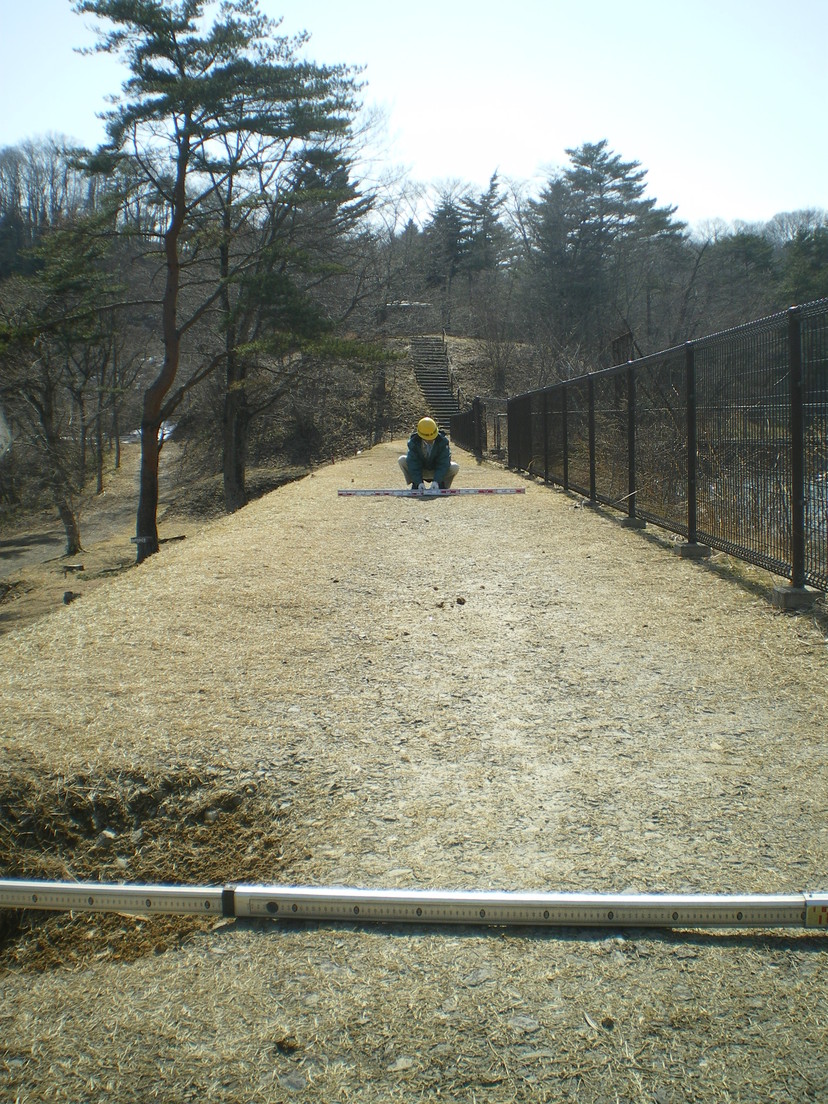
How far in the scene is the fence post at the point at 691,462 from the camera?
8.79 m

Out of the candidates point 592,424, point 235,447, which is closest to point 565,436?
point 592,424

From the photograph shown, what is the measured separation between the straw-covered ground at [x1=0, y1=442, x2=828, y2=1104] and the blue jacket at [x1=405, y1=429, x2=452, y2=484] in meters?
8.61

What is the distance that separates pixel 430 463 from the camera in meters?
16.5

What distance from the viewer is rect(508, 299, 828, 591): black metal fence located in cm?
645

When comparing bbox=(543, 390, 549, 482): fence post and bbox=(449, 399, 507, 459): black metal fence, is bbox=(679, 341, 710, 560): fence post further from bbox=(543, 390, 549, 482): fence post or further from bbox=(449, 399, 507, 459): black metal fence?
bbox=(449, 399, 507, 459): black metal fence

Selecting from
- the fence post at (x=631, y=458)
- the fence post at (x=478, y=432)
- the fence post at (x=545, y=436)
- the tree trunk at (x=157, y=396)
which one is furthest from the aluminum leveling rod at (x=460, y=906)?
the fence post at (x=478, y=432)

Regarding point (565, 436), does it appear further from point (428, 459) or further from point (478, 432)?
point (478, 432)

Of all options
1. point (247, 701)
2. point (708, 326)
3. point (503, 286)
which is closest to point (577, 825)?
point (247, 701)

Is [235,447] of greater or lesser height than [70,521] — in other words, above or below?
above

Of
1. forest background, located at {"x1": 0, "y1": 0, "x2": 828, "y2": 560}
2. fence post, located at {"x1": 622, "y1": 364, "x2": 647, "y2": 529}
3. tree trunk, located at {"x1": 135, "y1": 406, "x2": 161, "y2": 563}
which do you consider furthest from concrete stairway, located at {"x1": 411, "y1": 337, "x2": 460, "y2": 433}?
fence post, located at {"x1": 622, "y1": 364, "x2": 647, "y2": 529}

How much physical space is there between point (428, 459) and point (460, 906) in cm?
1380

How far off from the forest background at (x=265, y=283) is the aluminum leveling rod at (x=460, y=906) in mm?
17397

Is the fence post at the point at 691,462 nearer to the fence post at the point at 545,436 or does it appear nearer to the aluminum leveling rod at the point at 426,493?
the aluminum leveling rod at the point at 426,493

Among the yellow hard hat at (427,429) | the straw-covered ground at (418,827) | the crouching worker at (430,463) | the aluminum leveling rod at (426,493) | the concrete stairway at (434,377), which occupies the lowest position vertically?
the straw-covered ground at (418,827)
